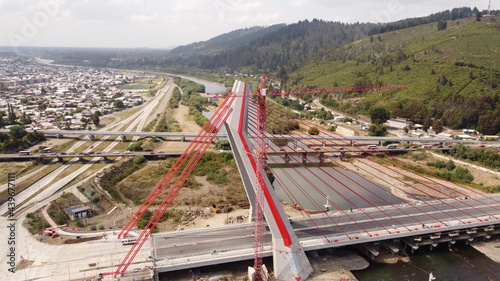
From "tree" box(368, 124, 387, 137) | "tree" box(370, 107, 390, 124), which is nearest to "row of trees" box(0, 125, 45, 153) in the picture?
"tree" box(368, 124, 387, 137)

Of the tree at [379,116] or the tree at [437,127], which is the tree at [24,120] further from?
the tree at [437,127]

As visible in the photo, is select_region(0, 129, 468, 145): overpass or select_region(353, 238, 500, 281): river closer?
select_region(353, 238, 500, 281): river

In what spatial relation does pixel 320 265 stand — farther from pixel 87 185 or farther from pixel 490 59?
pixel 490 59

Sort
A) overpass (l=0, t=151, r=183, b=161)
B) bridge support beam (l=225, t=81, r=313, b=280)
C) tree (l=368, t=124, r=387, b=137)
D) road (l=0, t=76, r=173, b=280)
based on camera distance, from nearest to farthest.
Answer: road (l=0, t=76, r=173, b=280), bridge support beam (l=225, t=81, r=313, b=280), overpass (l=0, t=151, r=183, b=161), tree (l=368, t=124, r=387, b=137)

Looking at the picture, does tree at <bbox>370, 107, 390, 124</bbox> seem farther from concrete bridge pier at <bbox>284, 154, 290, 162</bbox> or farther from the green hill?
concrete bridge pier at <bbox>284, 154, 290, 162</bbox>

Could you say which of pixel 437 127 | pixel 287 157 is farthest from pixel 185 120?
pixel 437 127

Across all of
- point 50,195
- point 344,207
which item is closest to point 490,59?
point 344,207

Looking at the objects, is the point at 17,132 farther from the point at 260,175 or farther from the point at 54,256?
the point at 260,175
